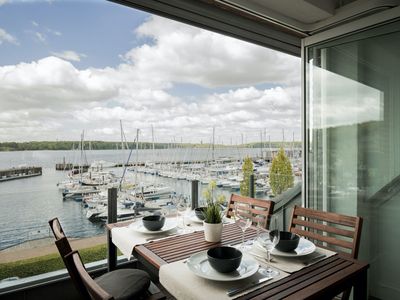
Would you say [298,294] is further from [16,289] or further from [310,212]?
[16,289]

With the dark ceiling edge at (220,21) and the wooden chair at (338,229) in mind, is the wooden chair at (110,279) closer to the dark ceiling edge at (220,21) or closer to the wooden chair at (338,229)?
the wooden chair at (338,229)

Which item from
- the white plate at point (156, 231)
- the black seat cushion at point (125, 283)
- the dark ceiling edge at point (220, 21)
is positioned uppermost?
the dark ceiling edge at point (220, 21)

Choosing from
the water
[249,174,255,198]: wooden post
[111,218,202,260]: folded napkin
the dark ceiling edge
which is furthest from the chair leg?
[249,174,255,198]: wooden post

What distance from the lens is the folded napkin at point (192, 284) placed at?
3.33ft

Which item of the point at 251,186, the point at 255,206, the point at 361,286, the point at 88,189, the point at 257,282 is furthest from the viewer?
the point at 251,186

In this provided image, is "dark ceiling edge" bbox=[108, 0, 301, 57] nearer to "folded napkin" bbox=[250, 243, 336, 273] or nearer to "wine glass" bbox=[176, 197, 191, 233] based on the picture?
"wine glass" bbox=[176, 197, 191, 233]

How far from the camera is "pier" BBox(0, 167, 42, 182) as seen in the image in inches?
84.8

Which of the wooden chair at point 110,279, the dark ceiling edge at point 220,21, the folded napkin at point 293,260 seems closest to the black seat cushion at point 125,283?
the wooden chair at point 110,279

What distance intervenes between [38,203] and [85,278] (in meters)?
1.71

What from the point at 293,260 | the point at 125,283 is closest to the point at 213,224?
the point at 293,260

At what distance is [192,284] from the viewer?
1075 mm

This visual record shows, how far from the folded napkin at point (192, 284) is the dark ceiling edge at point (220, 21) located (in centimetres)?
176

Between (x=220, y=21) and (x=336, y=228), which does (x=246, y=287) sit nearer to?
(x=336, y=228)

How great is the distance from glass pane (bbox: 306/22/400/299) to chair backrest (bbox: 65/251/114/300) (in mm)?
2051
